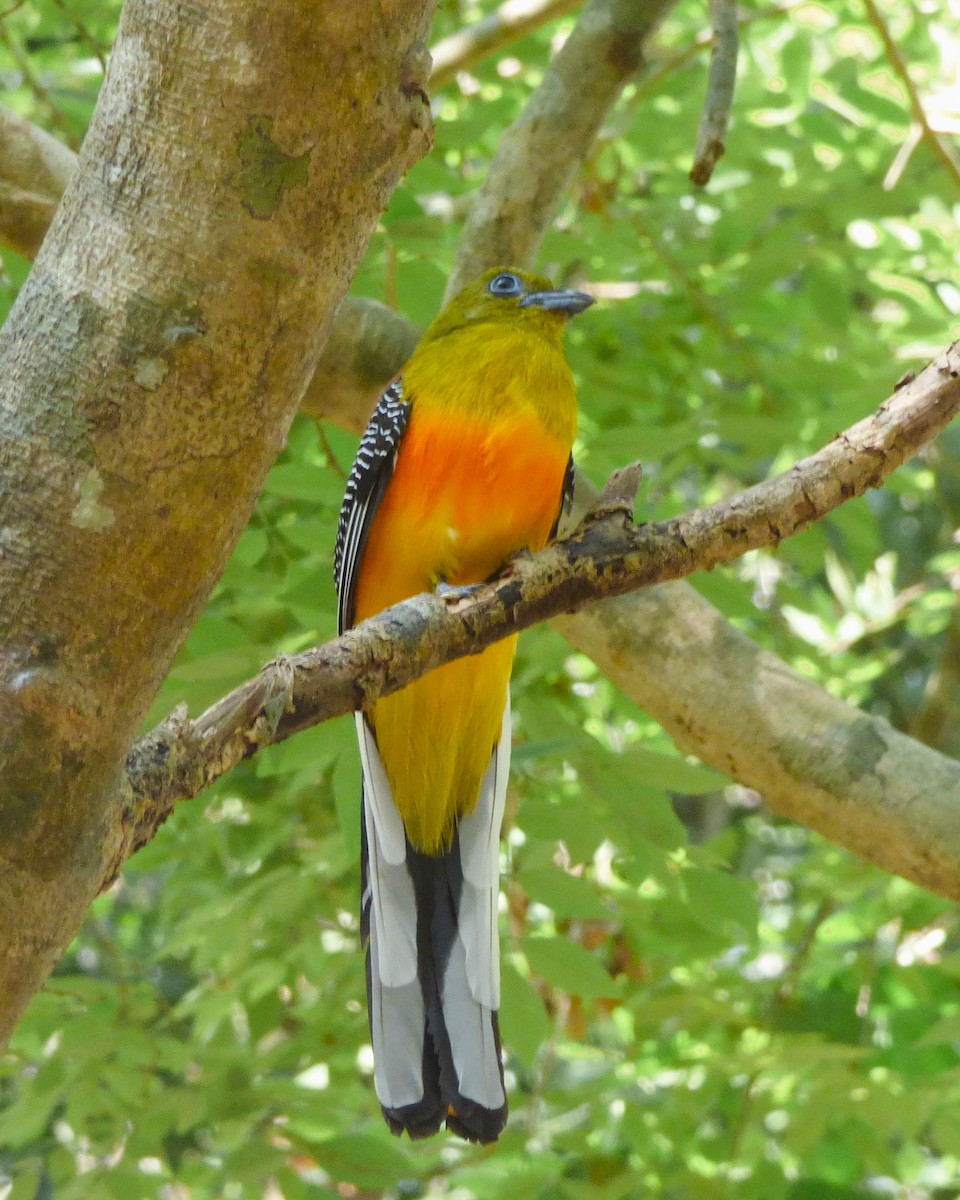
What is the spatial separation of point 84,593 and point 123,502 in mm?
116

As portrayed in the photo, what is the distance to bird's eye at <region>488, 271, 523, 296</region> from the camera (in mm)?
3340

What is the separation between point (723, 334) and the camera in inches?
162

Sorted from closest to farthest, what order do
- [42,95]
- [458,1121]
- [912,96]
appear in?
[458,1121] < [912,96] < [42,95]

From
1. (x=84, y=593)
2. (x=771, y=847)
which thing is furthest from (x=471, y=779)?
(x=771, y=847)

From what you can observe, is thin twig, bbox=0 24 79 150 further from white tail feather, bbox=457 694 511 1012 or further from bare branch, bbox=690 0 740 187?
white tail feather, bbox=457 694 511 1012

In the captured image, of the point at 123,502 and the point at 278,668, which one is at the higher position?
the point at 123,502

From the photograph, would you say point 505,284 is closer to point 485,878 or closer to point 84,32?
point 84,32

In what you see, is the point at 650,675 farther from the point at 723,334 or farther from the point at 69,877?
the point at 69,877

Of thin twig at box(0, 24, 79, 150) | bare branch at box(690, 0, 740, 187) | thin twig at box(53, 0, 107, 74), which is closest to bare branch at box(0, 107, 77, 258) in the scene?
thin twig at box(53, 0, 107, 74)

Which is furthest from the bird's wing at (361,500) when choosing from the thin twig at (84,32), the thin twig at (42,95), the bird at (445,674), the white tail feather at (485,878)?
the thin twig at (42,95)

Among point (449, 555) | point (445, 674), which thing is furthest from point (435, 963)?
point (449, 555)

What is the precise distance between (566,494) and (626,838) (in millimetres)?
819

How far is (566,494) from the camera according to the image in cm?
313

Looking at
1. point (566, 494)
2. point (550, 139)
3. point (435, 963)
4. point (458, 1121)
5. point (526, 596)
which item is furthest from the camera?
point (550, 139)
